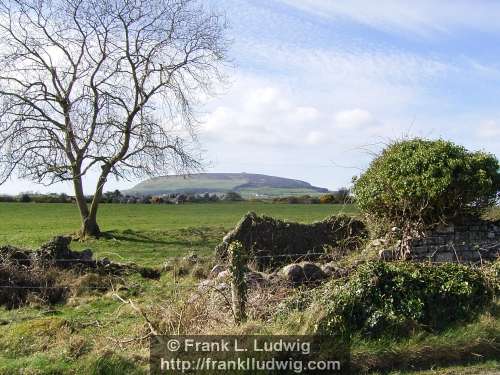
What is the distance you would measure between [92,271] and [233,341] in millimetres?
8366

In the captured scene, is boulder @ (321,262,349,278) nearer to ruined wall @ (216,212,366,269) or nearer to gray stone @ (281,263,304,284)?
gray stone @ (281,263,304,284)

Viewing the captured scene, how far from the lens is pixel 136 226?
34312mm

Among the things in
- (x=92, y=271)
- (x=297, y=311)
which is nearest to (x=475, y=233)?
(x=297, y=311)

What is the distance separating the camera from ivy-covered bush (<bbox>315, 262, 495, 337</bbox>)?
851cm

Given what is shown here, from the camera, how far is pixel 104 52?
2872 cm

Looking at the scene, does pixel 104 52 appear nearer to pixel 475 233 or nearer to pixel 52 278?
pixel 52 278

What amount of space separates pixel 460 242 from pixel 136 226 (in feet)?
73.9

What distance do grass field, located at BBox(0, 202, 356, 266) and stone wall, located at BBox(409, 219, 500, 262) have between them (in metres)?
3.57

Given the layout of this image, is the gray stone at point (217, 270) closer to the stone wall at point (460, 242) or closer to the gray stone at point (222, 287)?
the gray stone at point (222, 287)

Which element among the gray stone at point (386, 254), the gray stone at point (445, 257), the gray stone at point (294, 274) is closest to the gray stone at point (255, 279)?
the gray stone at point (294, 274)

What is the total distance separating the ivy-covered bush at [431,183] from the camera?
571 inches

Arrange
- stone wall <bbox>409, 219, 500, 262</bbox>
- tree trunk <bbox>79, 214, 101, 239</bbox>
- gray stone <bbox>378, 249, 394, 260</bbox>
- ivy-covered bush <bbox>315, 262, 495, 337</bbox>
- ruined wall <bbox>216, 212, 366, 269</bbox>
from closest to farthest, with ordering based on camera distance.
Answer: ivy-covered bush <bbox>315, 262, 495, 337</bbox> → gray stone <bbox>378, 249, 394, 260</bbox> → stone wall <bbox>409, 219, 500, 262</bbox> → ruined wall <bbox>216, 212, 366, 269</bbox> → tree trunk <bbox>79, 214, 101, 239</bbox>

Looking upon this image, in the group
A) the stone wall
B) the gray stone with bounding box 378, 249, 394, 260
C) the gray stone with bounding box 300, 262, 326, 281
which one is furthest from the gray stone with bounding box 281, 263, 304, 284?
the stone wall

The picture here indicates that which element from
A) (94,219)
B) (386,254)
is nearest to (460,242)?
(386,254)
